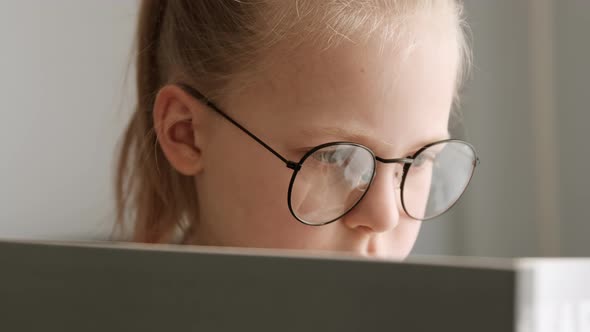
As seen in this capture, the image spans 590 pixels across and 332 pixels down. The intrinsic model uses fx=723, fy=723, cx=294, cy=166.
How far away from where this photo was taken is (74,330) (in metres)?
0.41

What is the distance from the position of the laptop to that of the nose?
443mm

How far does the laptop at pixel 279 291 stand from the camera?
0.28m

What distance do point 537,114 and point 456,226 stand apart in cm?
41

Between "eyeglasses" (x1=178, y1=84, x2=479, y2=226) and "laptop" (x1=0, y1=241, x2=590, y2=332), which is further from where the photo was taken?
"eyeglasses" (x1=178, y1=84, x2=479, y2=226)

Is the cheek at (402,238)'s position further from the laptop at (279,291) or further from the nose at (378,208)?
the laptop at (279,291)

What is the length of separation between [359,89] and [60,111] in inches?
28.9

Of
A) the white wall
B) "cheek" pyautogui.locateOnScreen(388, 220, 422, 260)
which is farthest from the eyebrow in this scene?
the white wall

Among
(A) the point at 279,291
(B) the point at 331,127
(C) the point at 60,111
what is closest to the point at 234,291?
(A) the point at 279,291

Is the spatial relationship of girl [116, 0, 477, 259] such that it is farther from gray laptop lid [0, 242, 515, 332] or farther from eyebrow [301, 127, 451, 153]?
gray laptop lid [0, 242, 515, 332]

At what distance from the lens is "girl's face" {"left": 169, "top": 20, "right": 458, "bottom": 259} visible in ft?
2.59

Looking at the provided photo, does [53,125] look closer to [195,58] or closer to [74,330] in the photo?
[195,58]

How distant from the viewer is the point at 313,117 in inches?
31.1

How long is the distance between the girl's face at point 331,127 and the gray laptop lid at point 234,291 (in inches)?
16.5

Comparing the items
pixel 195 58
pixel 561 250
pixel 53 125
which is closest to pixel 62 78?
pixel 53 125
